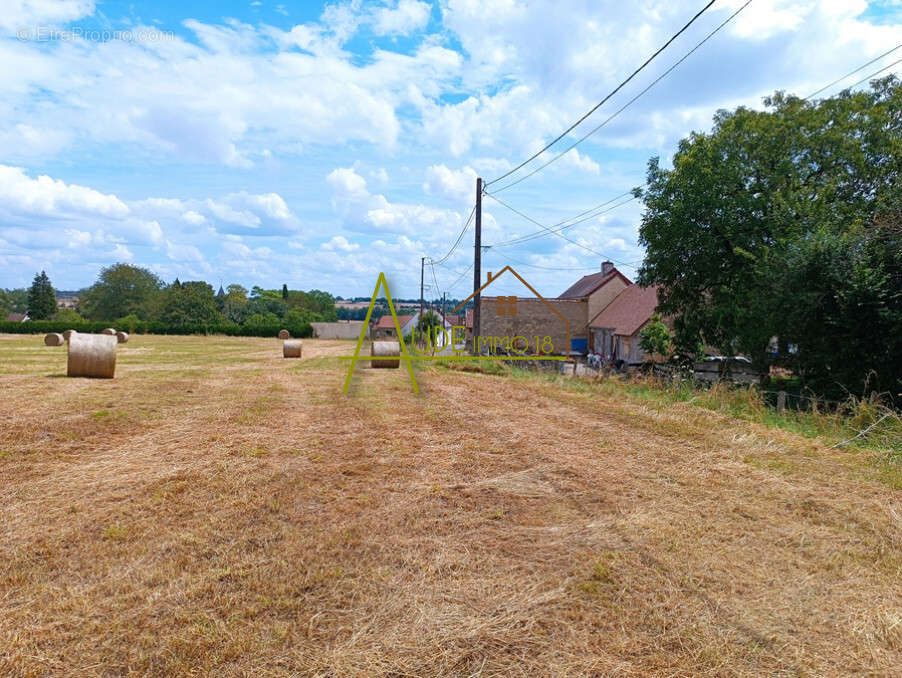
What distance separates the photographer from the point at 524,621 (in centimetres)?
340

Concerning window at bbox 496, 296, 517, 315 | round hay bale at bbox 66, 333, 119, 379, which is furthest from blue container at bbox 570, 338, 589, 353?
round hay bale at bbox 66, 333, 119, 379

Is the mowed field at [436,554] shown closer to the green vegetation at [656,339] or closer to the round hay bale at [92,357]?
the round hay bale at [92,357]

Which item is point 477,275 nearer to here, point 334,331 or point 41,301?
point 334,331

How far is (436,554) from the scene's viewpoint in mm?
4336

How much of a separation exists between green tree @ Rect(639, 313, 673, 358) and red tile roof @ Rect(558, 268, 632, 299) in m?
17.1

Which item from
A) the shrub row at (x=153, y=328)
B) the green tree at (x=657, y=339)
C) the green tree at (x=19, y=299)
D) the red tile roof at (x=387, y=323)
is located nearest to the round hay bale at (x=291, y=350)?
the green tree at (x=657, y=339)

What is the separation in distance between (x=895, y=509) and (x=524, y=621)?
4296mm

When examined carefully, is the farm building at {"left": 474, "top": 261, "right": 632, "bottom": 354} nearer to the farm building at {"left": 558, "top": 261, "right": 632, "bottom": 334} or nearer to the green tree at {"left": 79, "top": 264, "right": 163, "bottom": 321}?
the farm building at {"left": 558, "top": 261, "right": 632, "bottom": 334}

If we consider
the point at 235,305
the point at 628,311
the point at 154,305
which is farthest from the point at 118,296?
the point at 628,311

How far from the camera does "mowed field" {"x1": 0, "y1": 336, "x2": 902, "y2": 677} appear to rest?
3102mm

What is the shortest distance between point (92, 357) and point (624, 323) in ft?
98.0

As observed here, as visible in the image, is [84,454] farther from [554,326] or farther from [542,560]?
[554,326]

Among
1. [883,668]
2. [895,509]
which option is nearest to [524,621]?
[883,668]

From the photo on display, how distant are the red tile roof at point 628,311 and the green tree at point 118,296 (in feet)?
235
